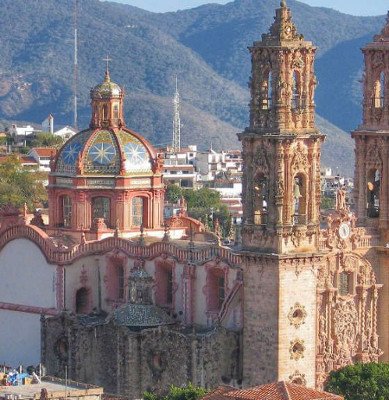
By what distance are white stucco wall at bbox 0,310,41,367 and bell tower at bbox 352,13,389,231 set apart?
1177cm

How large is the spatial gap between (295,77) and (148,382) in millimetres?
10822

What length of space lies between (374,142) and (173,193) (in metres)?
64.1

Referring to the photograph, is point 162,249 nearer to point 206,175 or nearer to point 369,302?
point 369,302

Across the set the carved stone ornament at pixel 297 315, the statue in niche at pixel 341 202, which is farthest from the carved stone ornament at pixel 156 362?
the statue in niche at pixel 341 202

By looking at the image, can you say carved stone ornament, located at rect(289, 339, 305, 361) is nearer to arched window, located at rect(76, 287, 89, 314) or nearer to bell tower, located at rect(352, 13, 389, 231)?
bell tower, located at rect(352, 13, 389, 231)

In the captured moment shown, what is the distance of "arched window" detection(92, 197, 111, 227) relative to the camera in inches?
3273

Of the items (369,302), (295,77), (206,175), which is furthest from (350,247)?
(206,175)

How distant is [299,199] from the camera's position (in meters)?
72.9

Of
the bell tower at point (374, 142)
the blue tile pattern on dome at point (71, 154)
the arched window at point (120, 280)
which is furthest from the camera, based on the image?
the blue tile pattern on dome at point (71, 154)

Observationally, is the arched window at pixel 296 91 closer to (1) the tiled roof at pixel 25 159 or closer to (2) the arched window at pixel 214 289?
(2) the arched window at pixel 214 289

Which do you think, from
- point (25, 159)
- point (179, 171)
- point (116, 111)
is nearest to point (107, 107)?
point (116, 111)

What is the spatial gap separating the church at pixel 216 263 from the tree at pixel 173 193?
5307 cm

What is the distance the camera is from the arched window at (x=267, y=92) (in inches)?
2864

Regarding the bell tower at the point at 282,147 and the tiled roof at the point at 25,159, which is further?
the tiled roof at the point at 25,159
